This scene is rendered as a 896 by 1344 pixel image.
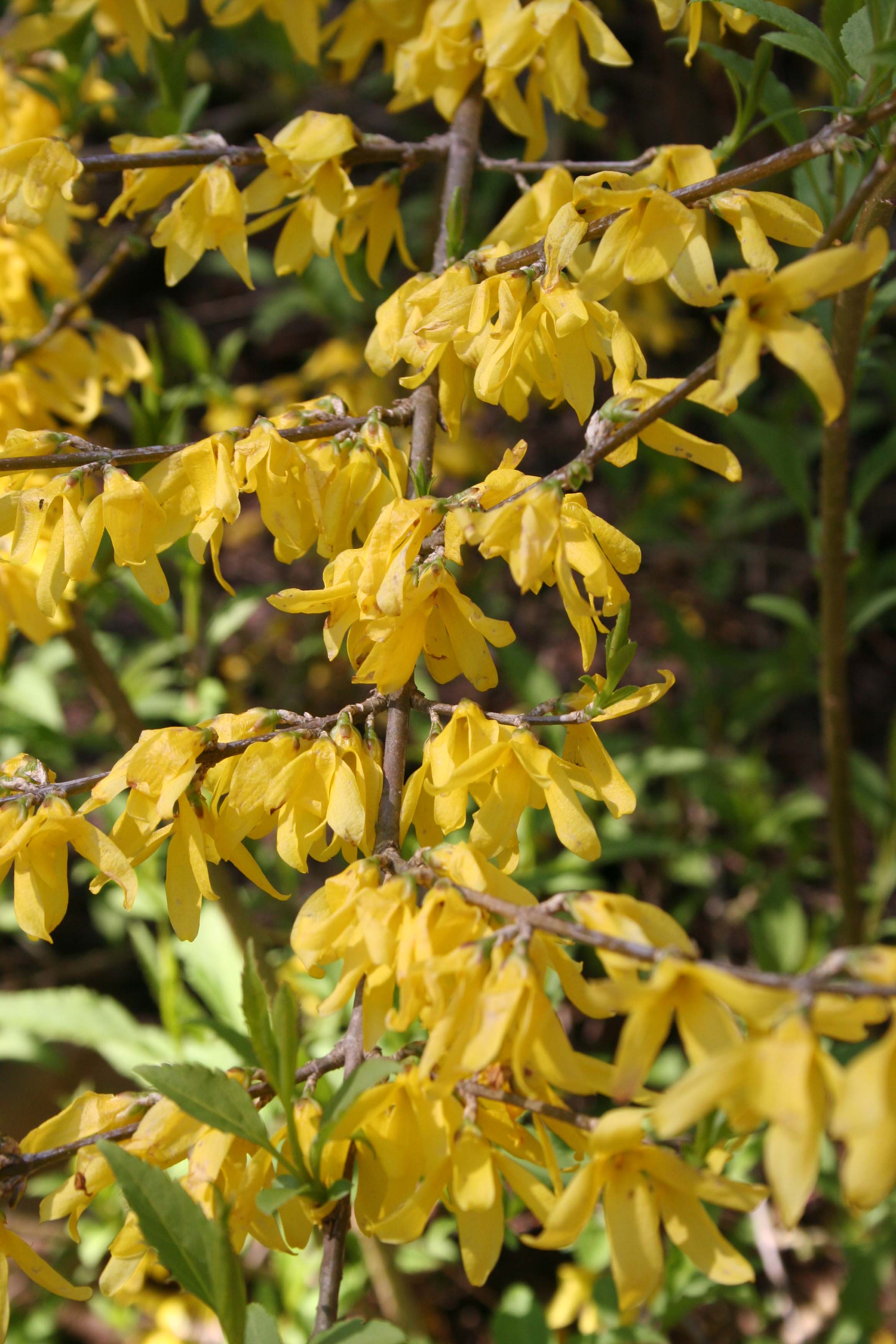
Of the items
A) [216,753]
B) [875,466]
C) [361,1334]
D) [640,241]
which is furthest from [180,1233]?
[875,466]

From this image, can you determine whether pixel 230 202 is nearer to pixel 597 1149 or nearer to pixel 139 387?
pixel 597 1149

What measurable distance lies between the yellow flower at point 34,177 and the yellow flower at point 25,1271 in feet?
3.59

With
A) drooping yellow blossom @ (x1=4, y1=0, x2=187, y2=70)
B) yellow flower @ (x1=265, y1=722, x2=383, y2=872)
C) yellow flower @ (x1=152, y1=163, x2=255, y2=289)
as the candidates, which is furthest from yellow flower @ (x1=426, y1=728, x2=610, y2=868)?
drooping yellow blossom @ (x1=4, y1=0, x2=187, y2=70)

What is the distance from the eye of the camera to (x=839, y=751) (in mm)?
1803

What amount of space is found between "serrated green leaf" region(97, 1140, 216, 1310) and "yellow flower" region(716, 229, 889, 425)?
2.51 ft

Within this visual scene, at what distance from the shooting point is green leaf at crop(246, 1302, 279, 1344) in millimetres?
944

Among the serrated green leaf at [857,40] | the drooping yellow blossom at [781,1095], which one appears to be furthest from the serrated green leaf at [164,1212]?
the serrated green leaf at [857,40]

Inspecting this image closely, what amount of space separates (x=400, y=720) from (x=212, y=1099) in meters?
0.40

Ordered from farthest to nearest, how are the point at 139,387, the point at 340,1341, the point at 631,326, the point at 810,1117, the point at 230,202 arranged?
the point at 139,387, the point at 631,326, the point at 230,202, the point at 340,1341, the point at 810,1117

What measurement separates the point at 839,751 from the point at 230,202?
1.29 metres

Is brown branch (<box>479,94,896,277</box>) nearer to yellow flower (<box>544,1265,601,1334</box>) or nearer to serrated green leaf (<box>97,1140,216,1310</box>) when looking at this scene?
serrated green leaf (<box>97,1140,216,1310</box>)

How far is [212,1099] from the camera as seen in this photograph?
0.87 metres

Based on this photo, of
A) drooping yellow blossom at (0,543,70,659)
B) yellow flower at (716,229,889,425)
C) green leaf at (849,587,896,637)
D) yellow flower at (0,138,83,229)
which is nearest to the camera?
yellow flower at (716,229,889,425)

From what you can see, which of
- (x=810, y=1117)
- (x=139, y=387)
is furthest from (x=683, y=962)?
(x=139, y=387)
